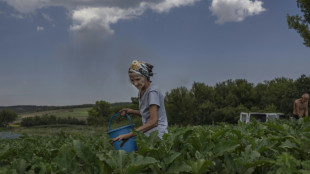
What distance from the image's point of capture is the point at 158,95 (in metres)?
3.77

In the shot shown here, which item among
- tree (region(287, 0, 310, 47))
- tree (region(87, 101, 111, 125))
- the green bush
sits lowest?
the green bush

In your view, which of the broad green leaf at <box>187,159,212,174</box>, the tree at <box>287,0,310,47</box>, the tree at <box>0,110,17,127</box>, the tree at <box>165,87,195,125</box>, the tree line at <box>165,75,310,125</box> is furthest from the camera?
the tree at <box>0,110,17,127</box>

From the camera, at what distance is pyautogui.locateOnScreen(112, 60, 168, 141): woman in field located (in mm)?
3621

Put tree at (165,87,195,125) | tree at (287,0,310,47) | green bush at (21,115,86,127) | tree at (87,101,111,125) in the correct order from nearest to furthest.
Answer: tree at (287,0,310,47), tree at (165,87,195,125), green bush at (21,115,86,127), tree at (87,101,111,125)

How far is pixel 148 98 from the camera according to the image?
151 inches

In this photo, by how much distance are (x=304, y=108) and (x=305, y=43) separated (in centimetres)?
1598

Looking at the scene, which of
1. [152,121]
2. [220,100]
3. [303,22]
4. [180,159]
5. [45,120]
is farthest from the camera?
[45,120]

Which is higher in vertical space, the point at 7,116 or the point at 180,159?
the point at 180,159

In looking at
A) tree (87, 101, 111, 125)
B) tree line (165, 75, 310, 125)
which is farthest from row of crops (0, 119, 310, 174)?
tree (87, 101, 111, 125)

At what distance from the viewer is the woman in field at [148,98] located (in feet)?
11.9

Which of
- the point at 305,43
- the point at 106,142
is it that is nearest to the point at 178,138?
the point at 106,142

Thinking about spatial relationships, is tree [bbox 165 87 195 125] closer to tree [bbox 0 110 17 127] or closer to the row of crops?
tree [bbox 0 110 17 127]

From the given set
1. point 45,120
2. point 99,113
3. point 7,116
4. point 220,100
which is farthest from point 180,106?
point 7,116

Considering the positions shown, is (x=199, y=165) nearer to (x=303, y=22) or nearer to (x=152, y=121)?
(x=152, y=121)
